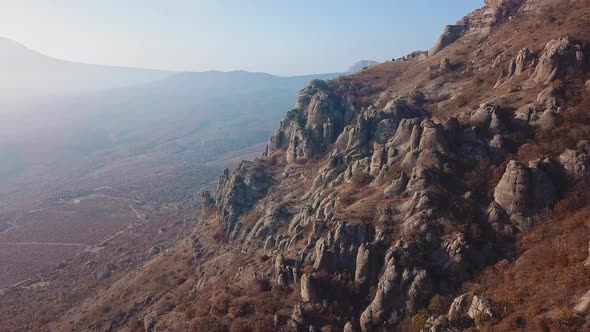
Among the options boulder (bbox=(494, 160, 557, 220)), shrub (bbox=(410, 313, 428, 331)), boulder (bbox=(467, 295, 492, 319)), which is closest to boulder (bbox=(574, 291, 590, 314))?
boulder (bbox=(467, 295, 492, 319))

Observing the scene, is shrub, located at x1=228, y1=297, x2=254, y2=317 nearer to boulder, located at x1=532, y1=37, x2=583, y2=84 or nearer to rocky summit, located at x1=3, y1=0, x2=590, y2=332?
rocky summit, located at x1=3, y1=0, x2=590, y2=332

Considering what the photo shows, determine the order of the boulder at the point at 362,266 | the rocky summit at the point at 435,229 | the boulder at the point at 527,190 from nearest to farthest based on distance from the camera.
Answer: the rocky summit at the point at 435,229
the boulder at the point at 527,190
the boulder at the point at 362,266

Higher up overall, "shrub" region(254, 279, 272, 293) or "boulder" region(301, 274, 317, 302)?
"boulder" region(301, 274, 317, 302)

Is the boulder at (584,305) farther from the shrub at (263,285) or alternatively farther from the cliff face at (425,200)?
the shrub at (263,285)

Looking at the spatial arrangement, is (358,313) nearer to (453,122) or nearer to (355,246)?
(355,246)

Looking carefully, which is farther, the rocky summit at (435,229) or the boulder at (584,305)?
the rocky summit at (435,229)

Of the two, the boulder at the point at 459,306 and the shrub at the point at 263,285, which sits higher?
the boulder at the point at 459,306

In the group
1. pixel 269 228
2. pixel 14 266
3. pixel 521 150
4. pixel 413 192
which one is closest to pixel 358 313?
pixel 413 192

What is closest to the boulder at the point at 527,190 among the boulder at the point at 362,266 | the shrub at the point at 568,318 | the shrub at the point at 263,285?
the boulder at the point at 362,266

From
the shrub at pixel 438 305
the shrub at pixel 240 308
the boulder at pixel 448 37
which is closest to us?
the shrub at pixel 438 305
